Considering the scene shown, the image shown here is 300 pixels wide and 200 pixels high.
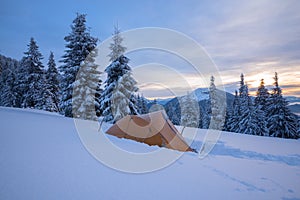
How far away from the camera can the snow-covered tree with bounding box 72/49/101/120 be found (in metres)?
14.9

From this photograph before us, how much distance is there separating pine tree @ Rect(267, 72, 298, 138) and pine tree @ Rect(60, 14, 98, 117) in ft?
77.7

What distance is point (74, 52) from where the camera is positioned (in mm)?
16438

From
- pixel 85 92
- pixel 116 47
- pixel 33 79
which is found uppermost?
pixel 116 47

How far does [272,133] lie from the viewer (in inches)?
875

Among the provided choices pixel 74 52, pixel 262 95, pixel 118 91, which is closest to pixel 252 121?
pixel 262 95

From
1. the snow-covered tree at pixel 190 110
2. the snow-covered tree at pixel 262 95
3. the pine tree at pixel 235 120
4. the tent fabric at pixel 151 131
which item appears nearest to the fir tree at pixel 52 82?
the snow-covered tree at pixel 190 110

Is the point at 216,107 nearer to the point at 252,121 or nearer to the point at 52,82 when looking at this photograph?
the point at 252,121

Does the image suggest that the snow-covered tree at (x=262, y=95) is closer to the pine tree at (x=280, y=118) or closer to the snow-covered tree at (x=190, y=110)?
the pine tree at (x=280, y=118)

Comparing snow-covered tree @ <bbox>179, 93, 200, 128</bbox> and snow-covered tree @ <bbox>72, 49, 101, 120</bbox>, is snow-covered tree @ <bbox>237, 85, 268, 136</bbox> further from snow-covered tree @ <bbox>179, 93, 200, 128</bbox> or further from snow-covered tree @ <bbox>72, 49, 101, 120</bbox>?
snow-covered tree @ <bbox>72, 49, 101, 120</bbox>

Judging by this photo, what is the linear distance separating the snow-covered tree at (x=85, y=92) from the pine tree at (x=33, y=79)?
453 inches

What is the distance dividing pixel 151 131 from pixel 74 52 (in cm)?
1324

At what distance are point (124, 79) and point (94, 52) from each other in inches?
174

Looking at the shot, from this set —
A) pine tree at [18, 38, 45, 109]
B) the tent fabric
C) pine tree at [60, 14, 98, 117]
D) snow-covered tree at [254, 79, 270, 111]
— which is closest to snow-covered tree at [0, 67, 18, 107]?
pine tree at [18, 38, 45, 109]

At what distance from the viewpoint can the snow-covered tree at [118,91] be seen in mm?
14836
